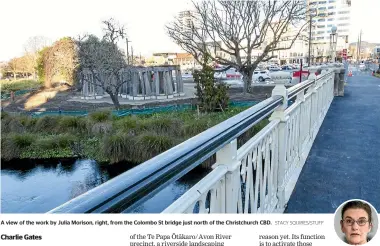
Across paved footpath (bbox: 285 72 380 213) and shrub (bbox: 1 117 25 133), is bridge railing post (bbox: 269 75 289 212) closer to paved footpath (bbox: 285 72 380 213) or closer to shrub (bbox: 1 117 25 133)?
paved footpath (bbox: 285 72 380 213)

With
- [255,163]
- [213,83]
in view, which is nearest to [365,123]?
[255,163]

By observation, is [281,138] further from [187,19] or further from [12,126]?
[187,19]

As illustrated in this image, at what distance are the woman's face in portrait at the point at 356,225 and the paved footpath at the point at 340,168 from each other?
1135 mm

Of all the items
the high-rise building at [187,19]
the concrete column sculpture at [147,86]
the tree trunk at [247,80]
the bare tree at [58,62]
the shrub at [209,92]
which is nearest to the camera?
the shrub at [209,92]

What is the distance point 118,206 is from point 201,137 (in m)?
0.45

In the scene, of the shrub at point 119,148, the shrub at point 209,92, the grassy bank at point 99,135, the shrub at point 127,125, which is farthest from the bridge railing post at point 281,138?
the shrub at point 209,92

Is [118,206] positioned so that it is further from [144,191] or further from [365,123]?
[365,123]

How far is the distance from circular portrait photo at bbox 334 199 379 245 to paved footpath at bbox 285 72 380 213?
3.67 ft

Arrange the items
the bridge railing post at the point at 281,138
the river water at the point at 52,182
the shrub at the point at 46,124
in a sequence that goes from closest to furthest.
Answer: the bridge railing post at the point at 281,138, the river water at the point at 52,182, the shrub at the point at 46,124

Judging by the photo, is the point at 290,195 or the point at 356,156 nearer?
the point at 290,195

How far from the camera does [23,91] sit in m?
23.5

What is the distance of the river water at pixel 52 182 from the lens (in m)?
7.00

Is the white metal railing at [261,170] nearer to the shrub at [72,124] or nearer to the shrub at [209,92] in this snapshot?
the shrub at [209,92]

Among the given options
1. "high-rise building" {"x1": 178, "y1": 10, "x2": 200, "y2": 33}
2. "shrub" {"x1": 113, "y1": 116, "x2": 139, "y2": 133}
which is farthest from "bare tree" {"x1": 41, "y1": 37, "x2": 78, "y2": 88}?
"shrub" {"x1": 113, "y1": 116, "x2": 139, "y2": 133}
